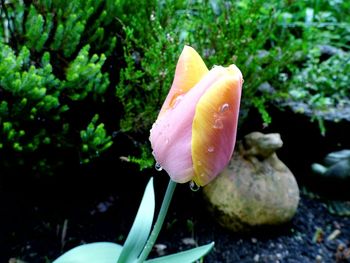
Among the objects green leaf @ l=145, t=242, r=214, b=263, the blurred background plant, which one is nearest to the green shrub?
the blurred background plant

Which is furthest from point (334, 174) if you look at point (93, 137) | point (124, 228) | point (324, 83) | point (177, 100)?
point (177, 100)

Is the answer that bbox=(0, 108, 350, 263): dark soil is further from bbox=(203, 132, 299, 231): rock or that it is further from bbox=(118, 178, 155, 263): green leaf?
bbox=(118, 178, 155, 263): green leaf

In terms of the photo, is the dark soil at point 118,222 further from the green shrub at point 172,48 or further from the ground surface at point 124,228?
the green shrub at point 172,48

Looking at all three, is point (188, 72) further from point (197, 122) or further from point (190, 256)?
point (190, 256)

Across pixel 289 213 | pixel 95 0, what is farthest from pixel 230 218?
pixel 95 0

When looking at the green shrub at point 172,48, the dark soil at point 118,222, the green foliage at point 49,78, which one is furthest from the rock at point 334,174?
the green foliage at point 49,78
